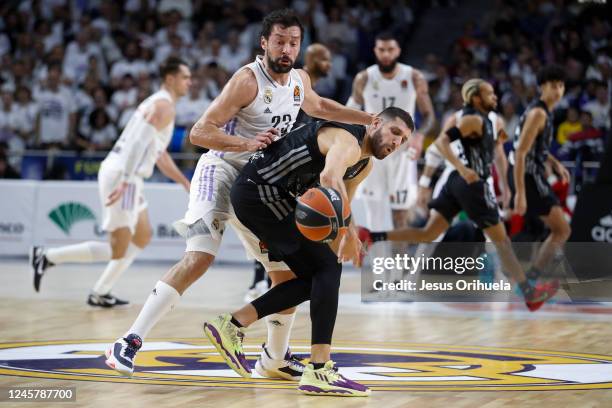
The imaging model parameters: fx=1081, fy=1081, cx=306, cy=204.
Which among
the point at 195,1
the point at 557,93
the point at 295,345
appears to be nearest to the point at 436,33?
the point at 195,1

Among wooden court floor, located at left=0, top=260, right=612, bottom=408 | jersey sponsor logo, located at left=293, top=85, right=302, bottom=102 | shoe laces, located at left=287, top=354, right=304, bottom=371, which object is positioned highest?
jersey sponsor logo, located at left=293, top=85, right=302, bottom=102

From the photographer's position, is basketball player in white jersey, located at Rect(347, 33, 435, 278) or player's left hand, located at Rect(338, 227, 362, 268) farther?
basketball player in white jersey, located at Rect(347, 33, 435, 278)

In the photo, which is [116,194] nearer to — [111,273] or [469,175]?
[111,273]

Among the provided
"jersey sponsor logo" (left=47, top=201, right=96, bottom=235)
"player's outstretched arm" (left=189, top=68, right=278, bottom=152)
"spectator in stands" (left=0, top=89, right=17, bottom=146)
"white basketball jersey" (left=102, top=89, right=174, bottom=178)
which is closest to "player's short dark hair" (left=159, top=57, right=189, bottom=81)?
"white basketball jersey" (left=102, top=89, right=174, bottom=178)

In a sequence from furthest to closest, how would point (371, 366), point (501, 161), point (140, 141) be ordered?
point (501, 161)
point (140, 141)
point (371, 366)

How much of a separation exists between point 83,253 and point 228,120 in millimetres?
4249

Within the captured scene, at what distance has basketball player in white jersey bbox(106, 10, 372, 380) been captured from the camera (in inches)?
232

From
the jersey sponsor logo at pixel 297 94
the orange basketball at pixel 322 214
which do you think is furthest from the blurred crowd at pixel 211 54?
the orange basketball at pixel 322 214

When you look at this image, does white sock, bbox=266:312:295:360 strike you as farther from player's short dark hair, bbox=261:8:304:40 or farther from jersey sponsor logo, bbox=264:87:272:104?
Answer: player's short dark hair, bbox=261:8:304:40

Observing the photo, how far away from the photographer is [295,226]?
18.8ft

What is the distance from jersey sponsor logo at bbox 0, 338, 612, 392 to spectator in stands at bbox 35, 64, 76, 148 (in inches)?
401

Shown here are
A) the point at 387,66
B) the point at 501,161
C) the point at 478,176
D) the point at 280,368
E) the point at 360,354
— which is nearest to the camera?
the point at 280,368

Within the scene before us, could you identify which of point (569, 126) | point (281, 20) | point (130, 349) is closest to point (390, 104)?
point (281, 20)

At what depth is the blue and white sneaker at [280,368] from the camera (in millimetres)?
6023
